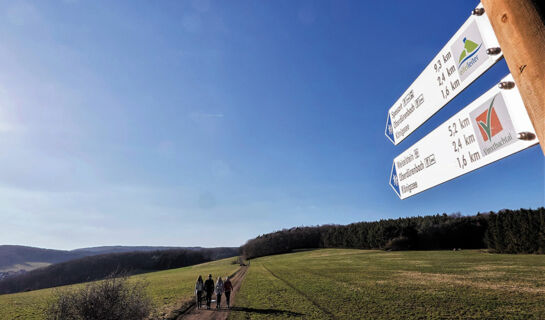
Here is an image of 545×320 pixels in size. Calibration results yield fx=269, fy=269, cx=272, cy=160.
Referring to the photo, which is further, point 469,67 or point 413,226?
point 413,226

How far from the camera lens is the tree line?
51250 millimetres

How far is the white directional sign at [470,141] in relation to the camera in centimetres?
196

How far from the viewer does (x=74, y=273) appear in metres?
148

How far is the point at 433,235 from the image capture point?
238 feet

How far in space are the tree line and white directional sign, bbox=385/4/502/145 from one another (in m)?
64.2

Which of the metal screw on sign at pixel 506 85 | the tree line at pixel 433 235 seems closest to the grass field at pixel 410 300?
the metal screw on sign at pixel 506 85

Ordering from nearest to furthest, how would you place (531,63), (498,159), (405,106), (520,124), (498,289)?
1. (531,63)
2. (520,124)
3. (498,159)
4. (405,106)
5. (498,289)

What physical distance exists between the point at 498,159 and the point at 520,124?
0.40 m

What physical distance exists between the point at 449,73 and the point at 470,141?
0.76m

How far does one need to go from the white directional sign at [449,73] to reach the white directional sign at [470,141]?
0.24 meters

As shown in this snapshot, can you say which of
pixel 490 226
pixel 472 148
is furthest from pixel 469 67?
pixel 490 226

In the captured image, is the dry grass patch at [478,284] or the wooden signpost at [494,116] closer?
the wooden signpost at [494,116]

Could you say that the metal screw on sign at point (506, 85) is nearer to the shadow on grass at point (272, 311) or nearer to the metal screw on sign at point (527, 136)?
the metal screw on sign at point (527, 136)

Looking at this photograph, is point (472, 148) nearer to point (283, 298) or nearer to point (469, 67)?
point (469, 67)
